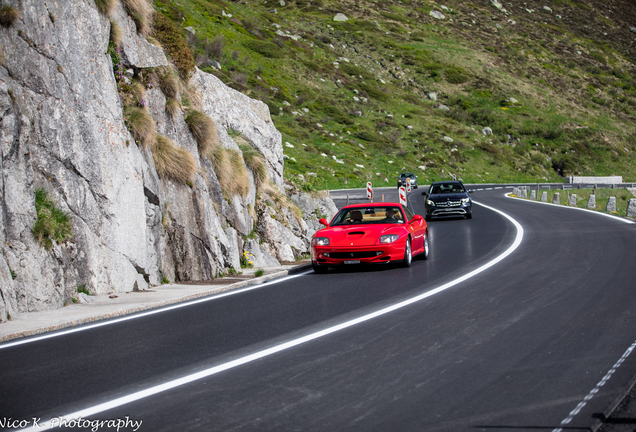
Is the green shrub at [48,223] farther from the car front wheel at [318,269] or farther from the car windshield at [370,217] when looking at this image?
the car windshield at [370,217]

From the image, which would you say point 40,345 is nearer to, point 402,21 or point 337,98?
point 337,98

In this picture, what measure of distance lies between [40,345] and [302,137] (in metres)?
54.4

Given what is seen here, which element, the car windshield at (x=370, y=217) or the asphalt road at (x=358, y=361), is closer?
the asphalt road at (x=358, y=361)

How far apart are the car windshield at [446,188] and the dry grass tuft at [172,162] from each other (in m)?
16.0

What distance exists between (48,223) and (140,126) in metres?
3.51

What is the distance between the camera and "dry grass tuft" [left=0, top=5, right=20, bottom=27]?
1023 centimetres

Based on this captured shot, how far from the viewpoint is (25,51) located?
406 inches

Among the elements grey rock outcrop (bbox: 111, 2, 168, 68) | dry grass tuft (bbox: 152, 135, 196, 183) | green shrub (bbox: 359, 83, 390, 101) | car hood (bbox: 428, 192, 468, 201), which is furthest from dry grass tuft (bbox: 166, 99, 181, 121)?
green shrub (bbox: 359, 83, 390, 101)

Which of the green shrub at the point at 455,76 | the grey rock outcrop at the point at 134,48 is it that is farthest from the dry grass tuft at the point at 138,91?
the green shrub at the point at 455,76

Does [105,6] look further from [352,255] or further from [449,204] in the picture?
[449,204]

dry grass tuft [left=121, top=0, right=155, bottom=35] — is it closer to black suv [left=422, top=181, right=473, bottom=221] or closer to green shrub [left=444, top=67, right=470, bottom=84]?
black suv [left=422, top=181, right=473, bottom=221]

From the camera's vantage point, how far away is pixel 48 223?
30.1 ft

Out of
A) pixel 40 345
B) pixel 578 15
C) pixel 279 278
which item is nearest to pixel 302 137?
pixel 279 278

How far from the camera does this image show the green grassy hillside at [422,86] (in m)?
64.4
